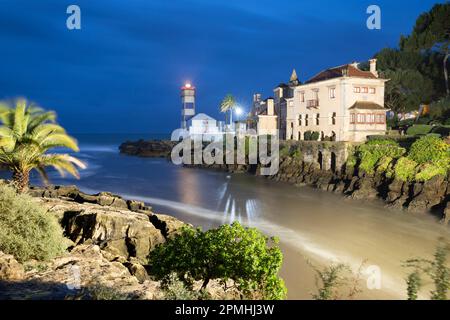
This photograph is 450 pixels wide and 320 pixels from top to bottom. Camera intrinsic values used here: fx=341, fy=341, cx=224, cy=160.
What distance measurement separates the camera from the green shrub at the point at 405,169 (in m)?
34.2

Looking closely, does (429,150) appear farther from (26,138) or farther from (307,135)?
(26,138)

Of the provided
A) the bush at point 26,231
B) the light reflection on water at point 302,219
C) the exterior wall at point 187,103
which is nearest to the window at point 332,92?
the light reflection on water at point 302,219

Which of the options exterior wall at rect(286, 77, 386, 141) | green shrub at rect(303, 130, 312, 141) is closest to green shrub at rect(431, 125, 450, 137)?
exterior wall at rect(286, 77, 386, 141)

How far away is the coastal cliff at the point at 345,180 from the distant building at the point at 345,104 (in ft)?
14.3

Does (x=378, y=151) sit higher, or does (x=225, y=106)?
(x=225, y=106)

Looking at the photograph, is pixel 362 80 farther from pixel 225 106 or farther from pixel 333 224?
pixel 225 106

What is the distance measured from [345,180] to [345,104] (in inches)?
492

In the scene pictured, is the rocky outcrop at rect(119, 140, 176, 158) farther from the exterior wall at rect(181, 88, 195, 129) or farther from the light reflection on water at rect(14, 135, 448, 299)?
the light reflection on water at rect(14, 135, 448, 299)

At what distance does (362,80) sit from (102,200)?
39427 mm

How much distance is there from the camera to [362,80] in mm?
48656

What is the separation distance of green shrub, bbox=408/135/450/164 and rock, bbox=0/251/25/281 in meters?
35.4

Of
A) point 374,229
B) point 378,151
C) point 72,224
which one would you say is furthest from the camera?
point 378,151

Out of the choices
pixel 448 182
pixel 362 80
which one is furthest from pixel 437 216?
pixel 362 80

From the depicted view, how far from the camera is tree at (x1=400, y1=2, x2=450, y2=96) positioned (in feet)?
178
